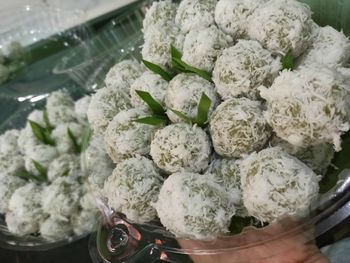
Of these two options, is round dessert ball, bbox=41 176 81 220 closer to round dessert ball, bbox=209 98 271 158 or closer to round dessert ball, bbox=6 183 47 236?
round dessert ball, bbox=6 183 47 236

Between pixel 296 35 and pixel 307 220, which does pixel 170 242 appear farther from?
pixel 296 35

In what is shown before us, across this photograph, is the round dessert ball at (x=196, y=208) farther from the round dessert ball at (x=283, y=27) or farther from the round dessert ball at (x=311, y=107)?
the round dessert ball at (x=283, y=27)

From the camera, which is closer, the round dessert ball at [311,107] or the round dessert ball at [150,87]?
the round dessert ball at [311,107]

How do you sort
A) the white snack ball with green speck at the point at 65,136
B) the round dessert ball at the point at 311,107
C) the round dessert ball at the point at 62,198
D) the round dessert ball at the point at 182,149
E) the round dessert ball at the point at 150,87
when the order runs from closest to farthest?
the round dessert ball at the point at 311,107 < the round dessert ball at the point at 182,149 < the round dessert ball at the point at 150,87 < the round dessert ball at the point at 62,198 < the white snack ball with green speck at the point at 65,136

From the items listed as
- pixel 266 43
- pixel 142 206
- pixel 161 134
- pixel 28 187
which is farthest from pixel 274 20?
pixel 28 187

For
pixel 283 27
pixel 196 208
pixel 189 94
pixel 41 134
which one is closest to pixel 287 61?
pixel 283 27

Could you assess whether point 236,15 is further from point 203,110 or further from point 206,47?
point 203,110

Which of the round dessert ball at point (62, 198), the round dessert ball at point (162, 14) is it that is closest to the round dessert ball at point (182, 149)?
the round dessert ball at point (162, 14)
